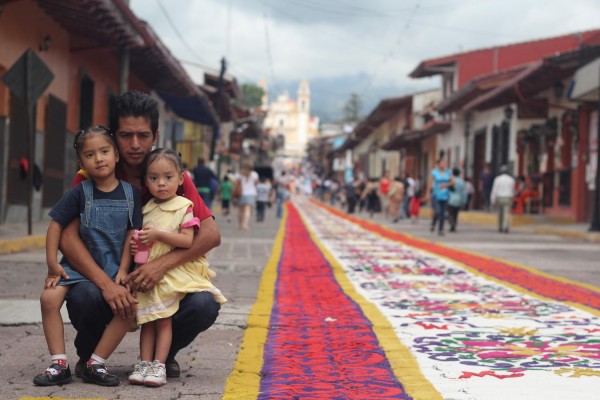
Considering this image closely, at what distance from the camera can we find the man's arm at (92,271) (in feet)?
14.4

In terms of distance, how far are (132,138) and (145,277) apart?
0.64 meters

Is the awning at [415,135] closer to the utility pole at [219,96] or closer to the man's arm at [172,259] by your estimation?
the utility pole at [219,96]

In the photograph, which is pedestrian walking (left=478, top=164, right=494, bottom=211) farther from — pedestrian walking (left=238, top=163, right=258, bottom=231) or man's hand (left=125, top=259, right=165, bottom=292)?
man's hand (left=125, top=259, right=165, bottom=292)

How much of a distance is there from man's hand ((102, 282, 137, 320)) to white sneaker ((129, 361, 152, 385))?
22 cm

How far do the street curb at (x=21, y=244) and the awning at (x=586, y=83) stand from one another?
1215cm

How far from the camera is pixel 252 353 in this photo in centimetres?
542

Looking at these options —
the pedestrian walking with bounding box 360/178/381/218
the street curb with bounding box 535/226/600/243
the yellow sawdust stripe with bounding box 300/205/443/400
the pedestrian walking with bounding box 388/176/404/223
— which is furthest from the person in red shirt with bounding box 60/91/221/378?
the pedestrian walking with bounding box 360/178/381/218

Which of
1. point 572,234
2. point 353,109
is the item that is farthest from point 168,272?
point 353,109

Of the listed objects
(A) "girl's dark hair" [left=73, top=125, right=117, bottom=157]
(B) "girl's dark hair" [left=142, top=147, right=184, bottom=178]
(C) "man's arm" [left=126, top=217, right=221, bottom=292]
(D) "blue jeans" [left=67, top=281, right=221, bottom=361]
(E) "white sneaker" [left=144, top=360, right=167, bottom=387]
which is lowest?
(E) "white sneaker" [left=144, top=360, right=167, bottom=387]

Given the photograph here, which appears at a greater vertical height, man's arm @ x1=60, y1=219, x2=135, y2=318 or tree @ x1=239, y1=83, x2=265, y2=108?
tree @ x1=239, y1=83, x2=265, y2=108

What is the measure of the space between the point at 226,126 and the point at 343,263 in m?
61.5

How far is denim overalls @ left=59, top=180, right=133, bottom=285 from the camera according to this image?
4.51m

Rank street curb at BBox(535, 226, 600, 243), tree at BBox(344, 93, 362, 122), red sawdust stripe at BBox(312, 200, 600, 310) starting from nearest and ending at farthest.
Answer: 1. red sawdust stripe at BBox(312, 200, 600, 310)
2. street curb at BBox(535, 226, 600, 243)
3. tree at BBox(344, 93, 362, 122)

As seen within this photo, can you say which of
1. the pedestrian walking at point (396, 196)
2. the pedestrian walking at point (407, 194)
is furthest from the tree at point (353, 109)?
the pedestrian walking at point (396, 196)
